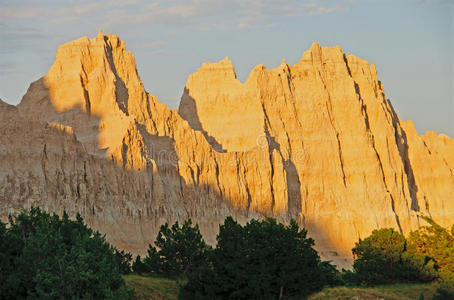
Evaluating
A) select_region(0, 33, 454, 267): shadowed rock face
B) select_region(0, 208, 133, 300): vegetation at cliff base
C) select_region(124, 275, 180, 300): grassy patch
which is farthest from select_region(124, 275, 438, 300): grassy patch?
select_region(0, 33, 454, 267): shadowed rock face

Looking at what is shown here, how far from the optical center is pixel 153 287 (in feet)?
196

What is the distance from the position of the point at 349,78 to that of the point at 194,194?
2836 cm

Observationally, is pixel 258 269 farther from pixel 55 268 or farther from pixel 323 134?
pixel 323 134

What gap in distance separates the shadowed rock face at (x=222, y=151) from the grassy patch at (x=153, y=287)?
2196 centimetres

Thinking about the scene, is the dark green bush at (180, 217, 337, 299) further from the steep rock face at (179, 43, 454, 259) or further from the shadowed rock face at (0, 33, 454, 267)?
the steep rock face at (179, 43, 454, 259)

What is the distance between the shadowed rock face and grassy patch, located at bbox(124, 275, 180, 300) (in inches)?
865

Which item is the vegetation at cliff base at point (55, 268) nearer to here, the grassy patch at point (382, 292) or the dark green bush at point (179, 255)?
the dark green bush at point (179, 255)

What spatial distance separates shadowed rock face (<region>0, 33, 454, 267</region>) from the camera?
85.1 meters

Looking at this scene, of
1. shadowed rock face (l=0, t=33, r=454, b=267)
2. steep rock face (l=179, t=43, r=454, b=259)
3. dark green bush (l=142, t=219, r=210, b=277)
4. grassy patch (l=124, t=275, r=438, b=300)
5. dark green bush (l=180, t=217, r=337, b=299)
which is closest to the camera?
dark green bush (l=180, t=217, r=337, b=299)

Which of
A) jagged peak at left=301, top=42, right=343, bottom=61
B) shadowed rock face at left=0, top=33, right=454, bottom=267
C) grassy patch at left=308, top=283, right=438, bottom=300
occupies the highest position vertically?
jagged peak at left=301, top=42, right=343, bottom=61

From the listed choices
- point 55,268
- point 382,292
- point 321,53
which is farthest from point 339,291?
point 321,53

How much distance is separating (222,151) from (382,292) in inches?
1915

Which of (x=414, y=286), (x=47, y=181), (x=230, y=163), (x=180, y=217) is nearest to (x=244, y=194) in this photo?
(x=230, y=163)

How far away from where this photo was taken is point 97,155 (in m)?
89.1
